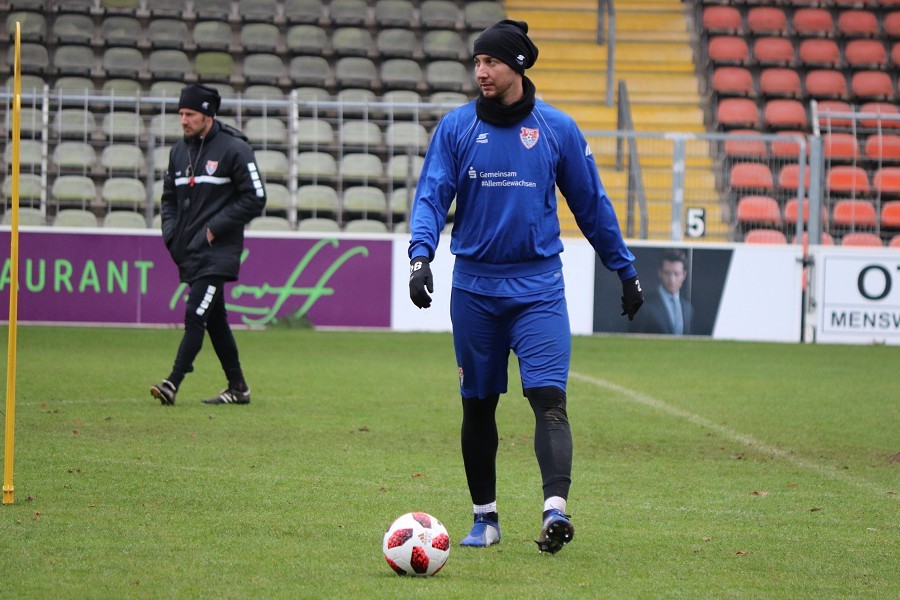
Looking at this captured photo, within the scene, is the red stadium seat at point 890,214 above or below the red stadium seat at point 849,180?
below

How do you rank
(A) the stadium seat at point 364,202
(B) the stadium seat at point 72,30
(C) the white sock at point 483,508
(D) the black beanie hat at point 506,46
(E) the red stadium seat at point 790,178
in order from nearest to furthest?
(D) the black beanie hat at point 506,46, (C) the white sock at point 483,508, (E) the red stadium seat at point 790,178, (A) the stadium seat at point 364,202, (B) the stadium seat at point 72,30

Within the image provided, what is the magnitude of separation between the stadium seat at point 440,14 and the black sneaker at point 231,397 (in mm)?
13803

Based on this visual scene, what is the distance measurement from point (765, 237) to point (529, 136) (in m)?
12.6

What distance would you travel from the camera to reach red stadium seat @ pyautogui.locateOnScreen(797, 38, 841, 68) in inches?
877

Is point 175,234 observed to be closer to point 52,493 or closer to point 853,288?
point 52,493

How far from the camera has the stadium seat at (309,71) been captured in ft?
68.8

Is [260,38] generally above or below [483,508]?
above

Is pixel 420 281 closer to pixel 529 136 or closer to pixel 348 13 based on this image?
pixel 529 136

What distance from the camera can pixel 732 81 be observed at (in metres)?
22.0

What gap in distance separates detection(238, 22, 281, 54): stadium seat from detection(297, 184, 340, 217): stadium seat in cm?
453

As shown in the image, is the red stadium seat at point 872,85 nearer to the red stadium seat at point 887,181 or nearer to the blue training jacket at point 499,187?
the red stadium seat at point 887,181

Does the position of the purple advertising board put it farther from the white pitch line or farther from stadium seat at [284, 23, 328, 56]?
stadium seat at [284, 23, 328, 56]

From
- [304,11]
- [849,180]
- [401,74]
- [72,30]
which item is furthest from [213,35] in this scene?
[849,180]

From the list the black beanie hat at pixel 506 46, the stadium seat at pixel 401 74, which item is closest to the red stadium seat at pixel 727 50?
the stadium seat at pixel 401 74
